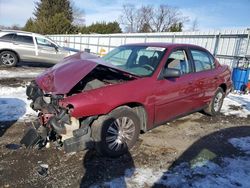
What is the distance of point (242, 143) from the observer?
5.06 m

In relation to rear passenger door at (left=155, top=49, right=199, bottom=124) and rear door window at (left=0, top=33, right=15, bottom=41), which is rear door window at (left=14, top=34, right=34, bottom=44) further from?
rear passenger door at (left=155, top=49, right=199, bottom=124)

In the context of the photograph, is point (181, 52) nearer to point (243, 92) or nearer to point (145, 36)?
point (243, 92)

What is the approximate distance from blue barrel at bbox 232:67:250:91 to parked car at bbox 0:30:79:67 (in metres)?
8.25

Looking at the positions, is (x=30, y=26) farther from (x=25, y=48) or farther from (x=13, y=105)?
(x=13, y=105)

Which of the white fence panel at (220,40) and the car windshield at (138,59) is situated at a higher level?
the white fence panel at (220,40)

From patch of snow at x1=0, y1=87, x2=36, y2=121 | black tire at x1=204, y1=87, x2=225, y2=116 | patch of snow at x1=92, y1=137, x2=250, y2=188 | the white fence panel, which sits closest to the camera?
patch of snow at x1=92, y1=137, x2=250, y2=188

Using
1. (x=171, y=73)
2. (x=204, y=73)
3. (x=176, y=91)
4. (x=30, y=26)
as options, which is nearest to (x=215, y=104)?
(x=204, y=73)

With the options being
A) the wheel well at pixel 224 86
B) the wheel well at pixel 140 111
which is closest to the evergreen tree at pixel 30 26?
the wheel well at pixel 224 86

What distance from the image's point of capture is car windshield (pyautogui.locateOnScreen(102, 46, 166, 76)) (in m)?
4.72

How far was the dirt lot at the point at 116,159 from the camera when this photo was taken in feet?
11.5

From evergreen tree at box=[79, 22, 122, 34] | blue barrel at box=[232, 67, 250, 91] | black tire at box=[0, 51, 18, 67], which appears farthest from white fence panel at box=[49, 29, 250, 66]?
evergreen tree at box=[79, 22, 122, 34]

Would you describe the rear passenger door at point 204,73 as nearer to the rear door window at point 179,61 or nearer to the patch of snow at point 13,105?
the rear door window at point 179,61

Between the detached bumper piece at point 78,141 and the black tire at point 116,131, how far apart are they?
14 cm

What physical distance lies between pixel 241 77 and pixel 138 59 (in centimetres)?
680
